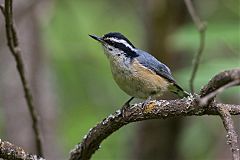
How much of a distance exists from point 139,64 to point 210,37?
1357 millimetres

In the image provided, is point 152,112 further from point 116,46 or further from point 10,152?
point 116,46

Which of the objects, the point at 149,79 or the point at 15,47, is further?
the point at 149,79

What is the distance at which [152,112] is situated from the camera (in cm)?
259

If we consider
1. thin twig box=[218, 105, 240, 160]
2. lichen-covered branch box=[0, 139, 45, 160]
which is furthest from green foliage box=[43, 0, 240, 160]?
thin twig box=[218, 105, 240, 160]

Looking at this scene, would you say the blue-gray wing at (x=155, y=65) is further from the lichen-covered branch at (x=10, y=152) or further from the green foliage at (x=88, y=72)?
the green foliage at (x=88, y=72)

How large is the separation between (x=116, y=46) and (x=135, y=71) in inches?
7.9

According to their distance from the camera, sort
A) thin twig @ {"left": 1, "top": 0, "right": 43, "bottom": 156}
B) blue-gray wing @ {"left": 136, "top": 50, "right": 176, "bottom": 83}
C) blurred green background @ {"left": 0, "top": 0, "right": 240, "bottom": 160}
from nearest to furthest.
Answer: thin twig @ {"left": 1, "top": 0, "right": 43, "bottom": 156}, blue-gray wing @ {"left": 136, "top": 50, "right": 176, "bottom": 83}, blurred green background @ {"left": 0, "top": 0, "right": 240, "bottom": 160}

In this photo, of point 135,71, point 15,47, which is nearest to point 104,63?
point 135,71

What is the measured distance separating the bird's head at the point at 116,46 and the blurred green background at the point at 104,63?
2.05 meters

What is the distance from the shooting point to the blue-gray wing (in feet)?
12.0

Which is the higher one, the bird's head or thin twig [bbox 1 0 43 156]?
the bird's head

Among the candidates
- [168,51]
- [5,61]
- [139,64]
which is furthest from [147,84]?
[5,61]

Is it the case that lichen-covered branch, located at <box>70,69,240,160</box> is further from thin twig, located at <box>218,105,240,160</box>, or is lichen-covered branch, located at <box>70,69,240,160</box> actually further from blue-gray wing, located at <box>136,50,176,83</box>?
blue-gray wing, located at <box>136,50,176,83</box>

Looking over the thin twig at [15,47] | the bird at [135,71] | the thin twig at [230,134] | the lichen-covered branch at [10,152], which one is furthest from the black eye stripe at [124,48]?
the thin twig at [230,134]
